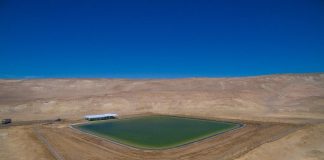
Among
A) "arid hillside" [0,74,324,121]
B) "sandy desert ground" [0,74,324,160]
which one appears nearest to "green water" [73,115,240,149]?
"sandy desert ground" [0,74,324,160]

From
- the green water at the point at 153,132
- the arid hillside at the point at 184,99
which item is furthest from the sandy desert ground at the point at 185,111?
the green water at the point at 153,132

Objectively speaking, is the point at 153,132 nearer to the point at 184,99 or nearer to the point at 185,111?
the point at 185,111

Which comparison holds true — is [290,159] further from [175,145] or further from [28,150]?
[28,150]

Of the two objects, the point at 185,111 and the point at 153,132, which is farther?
the point at 185,111

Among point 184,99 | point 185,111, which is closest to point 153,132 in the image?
point 185,111

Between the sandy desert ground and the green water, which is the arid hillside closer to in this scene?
the sandy desert ground

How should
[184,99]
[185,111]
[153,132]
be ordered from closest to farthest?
[153,132]
[185,111]
[184,99]
